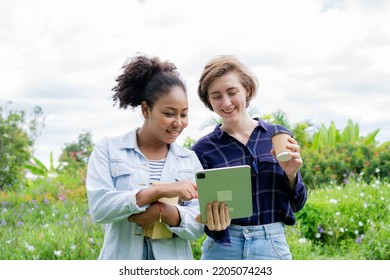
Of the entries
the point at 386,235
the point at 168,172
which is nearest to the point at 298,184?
the point at 168,172

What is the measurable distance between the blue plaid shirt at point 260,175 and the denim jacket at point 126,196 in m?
0.19

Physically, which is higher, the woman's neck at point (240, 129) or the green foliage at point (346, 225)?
the woman's neck at point (240, 129)

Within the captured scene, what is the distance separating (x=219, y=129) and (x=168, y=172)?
0.41 meters

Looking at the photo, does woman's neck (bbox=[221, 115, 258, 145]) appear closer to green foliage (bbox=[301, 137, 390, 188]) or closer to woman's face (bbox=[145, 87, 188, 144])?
woman's face (bbox=[145, 87, 188, 144])

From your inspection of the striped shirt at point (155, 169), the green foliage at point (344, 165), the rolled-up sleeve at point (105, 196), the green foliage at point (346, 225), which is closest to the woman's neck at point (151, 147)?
the striped shirt at point (155, 169)

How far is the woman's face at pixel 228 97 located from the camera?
2531mm

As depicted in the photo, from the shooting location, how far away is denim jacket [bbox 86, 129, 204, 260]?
7.42 feet

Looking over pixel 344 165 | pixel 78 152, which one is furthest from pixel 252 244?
pixel 78 152

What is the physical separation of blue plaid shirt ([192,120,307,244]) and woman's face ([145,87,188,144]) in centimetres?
29

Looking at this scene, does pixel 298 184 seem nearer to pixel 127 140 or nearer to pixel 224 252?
pixel 224 252

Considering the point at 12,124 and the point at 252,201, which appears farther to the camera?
the point at 12,124

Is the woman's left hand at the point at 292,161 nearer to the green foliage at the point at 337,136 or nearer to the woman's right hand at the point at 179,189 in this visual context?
the woman's right hand at the point at 179,189

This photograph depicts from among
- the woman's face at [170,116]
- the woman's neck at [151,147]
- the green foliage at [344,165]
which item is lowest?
the green foliage at [344,165]
